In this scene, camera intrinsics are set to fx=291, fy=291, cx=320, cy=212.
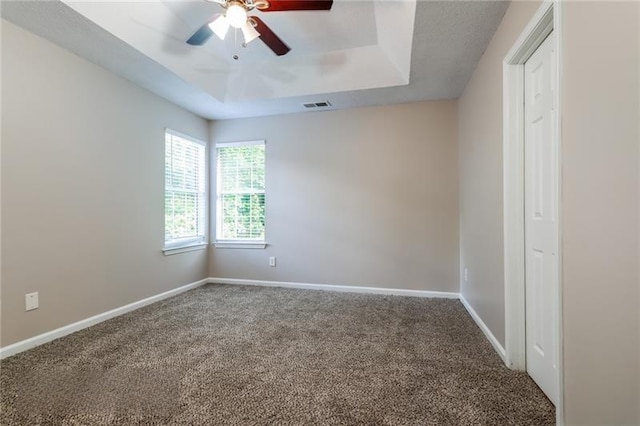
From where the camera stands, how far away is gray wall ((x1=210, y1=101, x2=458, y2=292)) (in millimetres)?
3523

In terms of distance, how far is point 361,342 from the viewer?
2.29 metres

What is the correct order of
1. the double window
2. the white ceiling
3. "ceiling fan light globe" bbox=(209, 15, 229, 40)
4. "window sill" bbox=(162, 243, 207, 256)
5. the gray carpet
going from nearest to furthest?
the gray carpet < "ceiling fan light globe" bbox=(209, 15, 229, 40) < the white ceiling < "window sill" bbox=(162, 243, 207, 256) < the double window

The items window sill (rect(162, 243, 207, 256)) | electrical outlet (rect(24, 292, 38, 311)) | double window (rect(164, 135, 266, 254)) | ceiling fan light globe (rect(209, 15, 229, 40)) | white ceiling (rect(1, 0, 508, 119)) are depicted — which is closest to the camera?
ceiling fan light globe (rect(209, 15, 229, 40))

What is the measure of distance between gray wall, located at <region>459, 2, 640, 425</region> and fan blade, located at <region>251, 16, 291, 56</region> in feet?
5.57

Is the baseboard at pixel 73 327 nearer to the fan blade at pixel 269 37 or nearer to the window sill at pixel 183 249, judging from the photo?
the window sill at pixel 183 249

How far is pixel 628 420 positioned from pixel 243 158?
4164 mm

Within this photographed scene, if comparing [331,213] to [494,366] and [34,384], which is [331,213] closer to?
[494,366]

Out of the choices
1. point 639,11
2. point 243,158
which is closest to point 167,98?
point 243,158

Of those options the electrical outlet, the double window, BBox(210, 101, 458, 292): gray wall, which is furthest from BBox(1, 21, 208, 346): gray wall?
BBox(210, 101, 458, 292): gray wall

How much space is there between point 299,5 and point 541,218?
1947 millimetres

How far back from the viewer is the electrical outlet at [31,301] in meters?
2.20

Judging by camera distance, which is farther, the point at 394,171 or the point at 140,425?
the point at 394,171

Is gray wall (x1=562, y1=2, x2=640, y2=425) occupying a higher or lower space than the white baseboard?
higher

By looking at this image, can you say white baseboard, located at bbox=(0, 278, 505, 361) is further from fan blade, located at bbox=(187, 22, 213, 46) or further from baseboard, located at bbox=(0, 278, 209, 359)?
fan blade, located at bbox=(187, 22, 213, 46)
